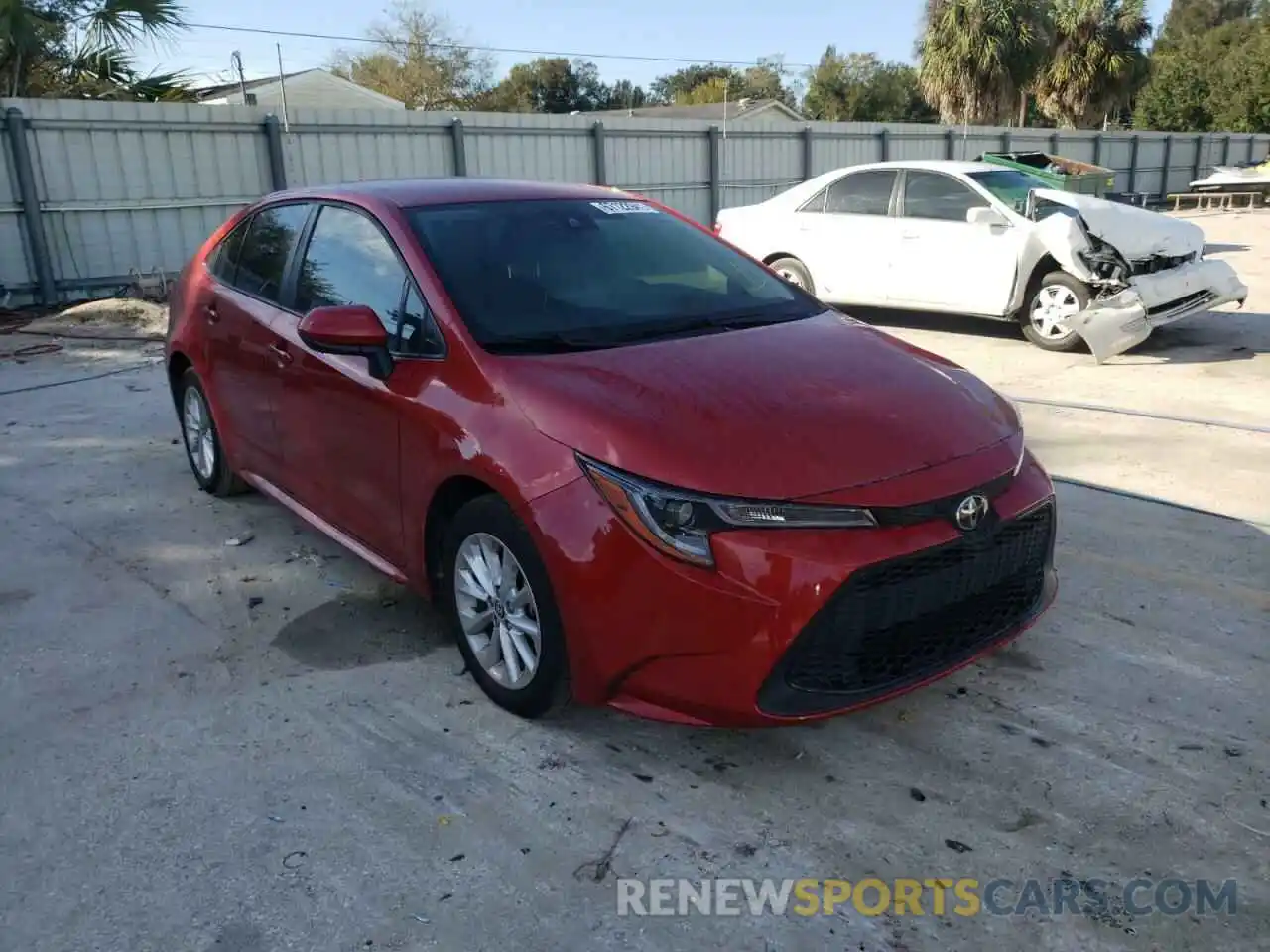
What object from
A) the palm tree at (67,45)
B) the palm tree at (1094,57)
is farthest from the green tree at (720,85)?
the palm tree at (67,45)

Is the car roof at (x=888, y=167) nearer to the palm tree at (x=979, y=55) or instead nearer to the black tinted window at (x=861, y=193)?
the black tinted window at (x=861, y=193)

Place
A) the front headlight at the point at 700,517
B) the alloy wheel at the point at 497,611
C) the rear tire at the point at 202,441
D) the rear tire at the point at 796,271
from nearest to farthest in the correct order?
the front headlight at the point at 700,517 → the alloy wheel at the point at 497,611 → the rear tire at the point at 202,441 → the rear tire at the point at 796,271

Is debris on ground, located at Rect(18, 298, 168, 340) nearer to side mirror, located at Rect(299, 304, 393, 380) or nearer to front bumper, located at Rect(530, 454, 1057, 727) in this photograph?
side mirror, located at Rect(299, 304, 393, 380)

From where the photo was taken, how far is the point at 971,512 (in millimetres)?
2902

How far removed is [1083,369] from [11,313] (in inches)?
438

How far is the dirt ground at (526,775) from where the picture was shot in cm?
247

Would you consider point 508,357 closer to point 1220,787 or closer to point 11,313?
point 1220,787

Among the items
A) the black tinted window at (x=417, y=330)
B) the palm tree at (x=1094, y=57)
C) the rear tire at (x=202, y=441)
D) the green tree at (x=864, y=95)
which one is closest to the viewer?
the black tinted window at (x=417, y=330)

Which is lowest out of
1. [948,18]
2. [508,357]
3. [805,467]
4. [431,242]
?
[805,467]

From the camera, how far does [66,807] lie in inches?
115

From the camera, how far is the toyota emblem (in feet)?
9.45

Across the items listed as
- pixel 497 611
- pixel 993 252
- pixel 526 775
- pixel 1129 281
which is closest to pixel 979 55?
pixel 993 252

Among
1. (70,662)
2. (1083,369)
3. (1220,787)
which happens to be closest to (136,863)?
(70,662)

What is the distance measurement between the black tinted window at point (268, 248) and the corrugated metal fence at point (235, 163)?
28.8 ft
